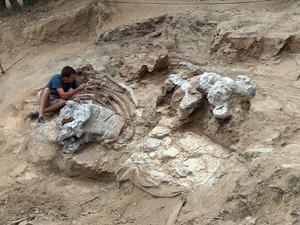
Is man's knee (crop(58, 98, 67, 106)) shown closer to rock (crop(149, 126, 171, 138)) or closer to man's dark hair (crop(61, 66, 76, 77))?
man's dark hair (crop(61, 66, 76, 77))

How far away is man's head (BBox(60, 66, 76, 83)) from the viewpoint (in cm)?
704

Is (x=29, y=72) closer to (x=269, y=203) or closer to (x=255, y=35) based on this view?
(x=255, y=35)

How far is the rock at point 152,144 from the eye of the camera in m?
6.02

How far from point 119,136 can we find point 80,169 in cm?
62

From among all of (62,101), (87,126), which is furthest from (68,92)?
(87,126)

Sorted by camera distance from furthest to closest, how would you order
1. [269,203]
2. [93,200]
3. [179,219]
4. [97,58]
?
[97,58] → [93,200] → [179,219] → [269,203]

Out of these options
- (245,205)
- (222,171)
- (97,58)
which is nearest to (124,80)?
(97,58)

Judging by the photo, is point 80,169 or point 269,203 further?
point 80,169

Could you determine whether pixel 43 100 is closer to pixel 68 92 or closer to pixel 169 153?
pixel 68 92

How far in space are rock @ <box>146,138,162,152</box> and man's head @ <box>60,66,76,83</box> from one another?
162 cm

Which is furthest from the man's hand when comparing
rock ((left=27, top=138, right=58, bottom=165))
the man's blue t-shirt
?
rock ((left=27, top=138, right=58, bottom=165))

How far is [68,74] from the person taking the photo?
7.06m

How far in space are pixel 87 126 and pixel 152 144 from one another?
0.92 metres

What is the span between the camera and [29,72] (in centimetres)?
901
